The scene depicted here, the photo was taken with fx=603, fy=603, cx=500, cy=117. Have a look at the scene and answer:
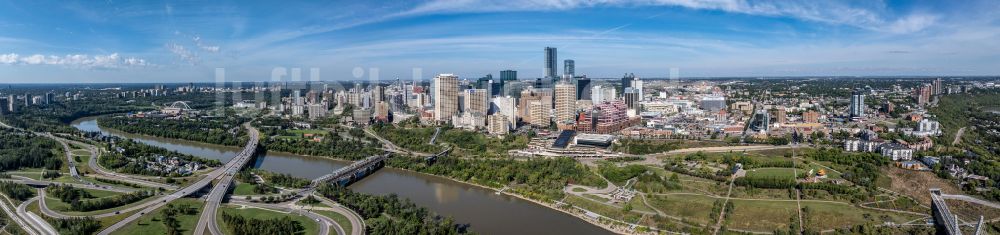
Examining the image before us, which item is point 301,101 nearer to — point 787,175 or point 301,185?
point 301,185

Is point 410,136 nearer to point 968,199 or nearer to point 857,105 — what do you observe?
point 968,199

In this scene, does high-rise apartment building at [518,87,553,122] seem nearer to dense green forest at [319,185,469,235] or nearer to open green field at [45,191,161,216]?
dense green forest at [319,185,469,235]

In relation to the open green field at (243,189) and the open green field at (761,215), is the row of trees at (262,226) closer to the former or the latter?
the open green field at (243,189)

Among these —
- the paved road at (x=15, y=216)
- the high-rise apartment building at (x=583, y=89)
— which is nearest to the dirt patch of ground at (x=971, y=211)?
the paved road at (x=15, y=216)

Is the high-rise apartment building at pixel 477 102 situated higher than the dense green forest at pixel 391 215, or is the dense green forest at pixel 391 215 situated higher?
the high-rise apartment building at pixel 477 102

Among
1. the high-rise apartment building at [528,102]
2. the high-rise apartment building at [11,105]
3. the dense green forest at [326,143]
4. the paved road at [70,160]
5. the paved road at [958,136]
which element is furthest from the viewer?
the high-rise apartment building at [11,105]

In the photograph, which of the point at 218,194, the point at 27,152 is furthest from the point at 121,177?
the point at 27,152

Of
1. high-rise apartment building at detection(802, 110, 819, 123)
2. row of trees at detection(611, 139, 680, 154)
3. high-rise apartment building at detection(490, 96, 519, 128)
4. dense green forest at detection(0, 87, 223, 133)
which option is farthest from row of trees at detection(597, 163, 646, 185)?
dense green forest at detection(0, 87, 223, 133)
